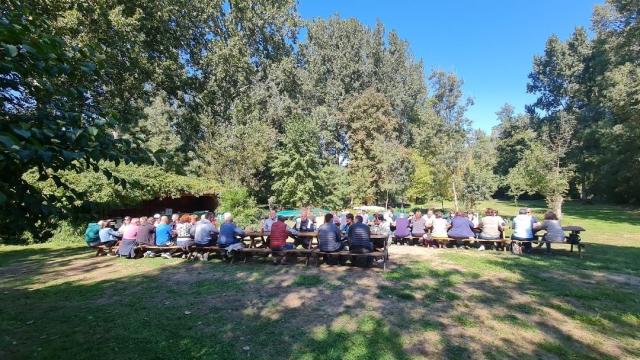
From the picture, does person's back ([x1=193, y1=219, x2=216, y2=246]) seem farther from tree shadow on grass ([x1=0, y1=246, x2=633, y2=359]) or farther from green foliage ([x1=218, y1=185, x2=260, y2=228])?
green foliage ([x1=218, y1=185, x2=260, y2=228])

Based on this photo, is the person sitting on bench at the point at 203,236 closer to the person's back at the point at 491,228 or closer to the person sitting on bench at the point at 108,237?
the person sitting on bench at the point at 108,237

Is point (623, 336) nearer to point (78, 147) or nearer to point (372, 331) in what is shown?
point (372, 331)

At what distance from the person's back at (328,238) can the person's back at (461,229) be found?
4513mm

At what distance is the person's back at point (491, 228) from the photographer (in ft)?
37.6

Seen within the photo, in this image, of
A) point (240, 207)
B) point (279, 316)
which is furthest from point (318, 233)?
point (240, 207)

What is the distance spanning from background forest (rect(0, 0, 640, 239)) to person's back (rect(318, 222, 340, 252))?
3572 mm

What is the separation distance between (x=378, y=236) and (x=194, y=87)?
397 inches

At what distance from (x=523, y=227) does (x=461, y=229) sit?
5.52ft

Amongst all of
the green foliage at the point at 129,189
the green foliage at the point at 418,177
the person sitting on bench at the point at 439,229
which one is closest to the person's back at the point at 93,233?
the green foliage at the point at 129,189

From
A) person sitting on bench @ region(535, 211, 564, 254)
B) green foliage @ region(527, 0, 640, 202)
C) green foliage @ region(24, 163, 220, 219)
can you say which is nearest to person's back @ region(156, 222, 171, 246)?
green foliage @ region(24, 163, 220, 219)

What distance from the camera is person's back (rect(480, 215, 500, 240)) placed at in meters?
11.5

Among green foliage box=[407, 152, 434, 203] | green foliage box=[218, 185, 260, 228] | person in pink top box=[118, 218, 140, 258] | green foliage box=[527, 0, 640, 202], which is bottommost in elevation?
person in pink top box=[118, 218, 140, 258]

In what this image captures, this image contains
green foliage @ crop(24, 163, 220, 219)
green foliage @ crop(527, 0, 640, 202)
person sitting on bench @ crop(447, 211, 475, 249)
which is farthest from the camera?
green foliage @ crop(527, 0, 640, 202)

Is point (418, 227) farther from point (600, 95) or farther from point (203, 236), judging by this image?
point (600, 95)
